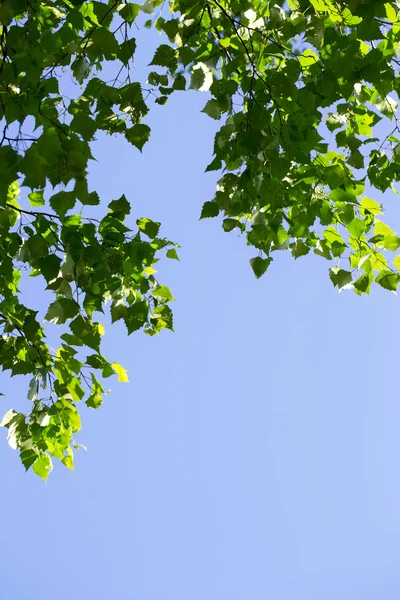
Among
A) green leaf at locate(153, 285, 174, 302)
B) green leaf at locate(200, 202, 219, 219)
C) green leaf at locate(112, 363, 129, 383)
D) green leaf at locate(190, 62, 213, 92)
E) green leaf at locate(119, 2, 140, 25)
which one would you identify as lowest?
green leaf at locate(112, 363, 129, 383)

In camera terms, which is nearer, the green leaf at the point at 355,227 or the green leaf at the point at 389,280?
the green leaf at the point at 389,280

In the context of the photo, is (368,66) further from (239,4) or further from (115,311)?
(115,311)

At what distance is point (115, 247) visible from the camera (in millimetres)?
3676

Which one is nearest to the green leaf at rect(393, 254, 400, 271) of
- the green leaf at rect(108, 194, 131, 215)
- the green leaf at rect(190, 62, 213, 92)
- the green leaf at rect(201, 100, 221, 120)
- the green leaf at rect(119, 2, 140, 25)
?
the green leaf at rect(201, 100, 221, 120)

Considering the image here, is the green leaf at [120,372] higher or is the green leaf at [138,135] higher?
the green leaf at [138,135]

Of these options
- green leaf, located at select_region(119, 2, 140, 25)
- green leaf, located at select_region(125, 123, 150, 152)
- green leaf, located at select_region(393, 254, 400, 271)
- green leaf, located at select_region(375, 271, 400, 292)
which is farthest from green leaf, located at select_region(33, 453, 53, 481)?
green leaf, located at select_region(119, 2, 140, 25)

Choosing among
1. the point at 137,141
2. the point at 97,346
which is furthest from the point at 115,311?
the point at 137,141

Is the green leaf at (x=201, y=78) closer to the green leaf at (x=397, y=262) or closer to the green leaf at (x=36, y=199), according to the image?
the green leaf at (x=36, y=199)

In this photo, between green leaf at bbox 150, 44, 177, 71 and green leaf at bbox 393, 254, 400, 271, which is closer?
green leaf at bbox 150, 44, 177, 71

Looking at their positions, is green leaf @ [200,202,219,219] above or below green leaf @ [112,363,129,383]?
above

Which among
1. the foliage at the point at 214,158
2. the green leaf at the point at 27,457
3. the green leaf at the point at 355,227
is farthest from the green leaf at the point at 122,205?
the green leaf at the point at 27,457

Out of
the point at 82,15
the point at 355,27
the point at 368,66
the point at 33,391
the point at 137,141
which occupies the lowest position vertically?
the point at 33,391

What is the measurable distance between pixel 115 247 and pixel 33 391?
1068mm

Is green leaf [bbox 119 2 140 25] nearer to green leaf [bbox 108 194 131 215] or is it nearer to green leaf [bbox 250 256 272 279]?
green leaf [bbox 108 194 131 215]
